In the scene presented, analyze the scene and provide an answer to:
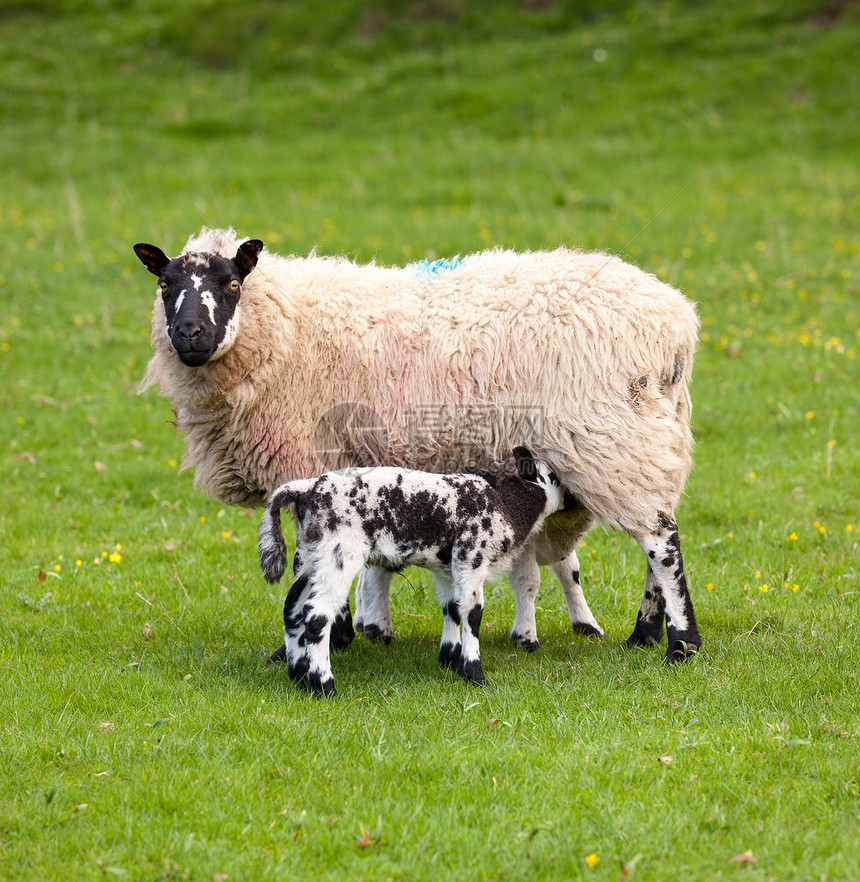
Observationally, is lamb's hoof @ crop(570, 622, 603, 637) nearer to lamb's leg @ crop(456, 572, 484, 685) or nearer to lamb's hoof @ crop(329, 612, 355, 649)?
lamb's leg @ crop(456, 572, 484, 685)

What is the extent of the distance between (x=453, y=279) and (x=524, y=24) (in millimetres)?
23292

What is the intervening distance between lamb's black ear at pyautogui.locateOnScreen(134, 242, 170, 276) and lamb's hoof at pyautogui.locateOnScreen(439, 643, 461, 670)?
295 cm

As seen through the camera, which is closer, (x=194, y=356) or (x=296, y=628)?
(x=296, y=628)

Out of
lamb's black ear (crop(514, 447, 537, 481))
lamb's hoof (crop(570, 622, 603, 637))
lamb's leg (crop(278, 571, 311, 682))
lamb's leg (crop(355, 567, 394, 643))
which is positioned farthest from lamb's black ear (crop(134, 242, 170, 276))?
lamb's hoof (crop(570, 622, 603, 637))

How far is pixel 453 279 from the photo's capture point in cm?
695

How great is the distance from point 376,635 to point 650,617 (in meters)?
1.82

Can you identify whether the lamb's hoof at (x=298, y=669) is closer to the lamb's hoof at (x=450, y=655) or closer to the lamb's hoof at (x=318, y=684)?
the lamb's hoof at (x=318, y=684)

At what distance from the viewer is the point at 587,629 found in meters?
7.08

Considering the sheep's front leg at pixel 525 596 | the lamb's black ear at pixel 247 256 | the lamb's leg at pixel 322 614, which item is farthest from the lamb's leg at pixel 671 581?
the lamb's black ear at pixel 247 256

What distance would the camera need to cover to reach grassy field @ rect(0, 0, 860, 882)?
14.9 feet

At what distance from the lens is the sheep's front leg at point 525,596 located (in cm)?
683

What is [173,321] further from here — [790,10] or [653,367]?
[790,10]

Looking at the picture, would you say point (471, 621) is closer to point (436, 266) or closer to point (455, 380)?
point (455, 380)

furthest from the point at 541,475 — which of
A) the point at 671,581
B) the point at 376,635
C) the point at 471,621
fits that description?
the point at 376,635
